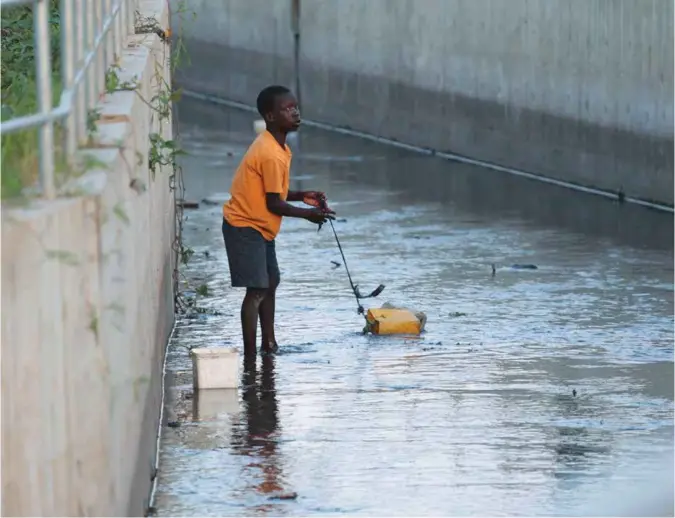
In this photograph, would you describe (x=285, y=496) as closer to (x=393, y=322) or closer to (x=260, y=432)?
(x=260, y=432)

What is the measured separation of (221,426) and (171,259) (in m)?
2.96

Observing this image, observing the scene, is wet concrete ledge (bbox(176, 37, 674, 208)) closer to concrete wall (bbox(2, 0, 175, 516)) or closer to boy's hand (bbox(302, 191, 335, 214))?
boy's hand (bbox(302, 191, 335, 214))

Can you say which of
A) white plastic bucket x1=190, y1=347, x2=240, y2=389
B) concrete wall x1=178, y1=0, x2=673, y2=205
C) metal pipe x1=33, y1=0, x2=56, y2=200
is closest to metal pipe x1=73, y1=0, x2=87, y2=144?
metal pipe x1=33, y1=0, x2=56, y2=200

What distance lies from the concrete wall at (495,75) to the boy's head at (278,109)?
723 cm

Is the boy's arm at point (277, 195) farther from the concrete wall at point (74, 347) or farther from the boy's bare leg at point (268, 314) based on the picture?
the concrete wall at point (74, 347)

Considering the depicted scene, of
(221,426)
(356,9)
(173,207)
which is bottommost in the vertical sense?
(221,426)

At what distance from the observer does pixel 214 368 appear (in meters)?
8.75

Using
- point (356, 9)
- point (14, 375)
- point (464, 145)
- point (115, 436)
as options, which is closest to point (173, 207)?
point (115, 436)

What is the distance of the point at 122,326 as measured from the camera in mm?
5762

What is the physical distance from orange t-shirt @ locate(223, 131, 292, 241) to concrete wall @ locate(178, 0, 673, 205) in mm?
7298

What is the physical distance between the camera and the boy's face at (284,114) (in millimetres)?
9406

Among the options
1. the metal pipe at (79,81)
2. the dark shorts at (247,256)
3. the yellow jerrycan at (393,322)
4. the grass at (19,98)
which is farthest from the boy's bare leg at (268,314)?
the metal pipe at (79,81)

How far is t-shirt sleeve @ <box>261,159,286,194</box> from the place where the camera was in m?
9.34

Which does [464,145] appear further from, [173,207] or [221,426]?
[221,426]
